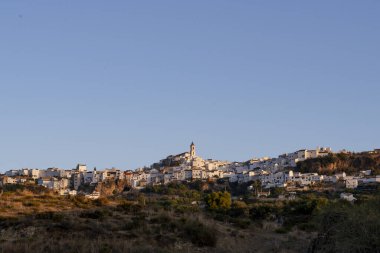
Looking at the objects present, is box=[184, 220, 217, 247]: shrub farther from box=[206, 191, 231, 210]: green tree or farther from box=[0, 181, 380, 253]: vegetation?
box=[206, 191, 231, 210]: green tree

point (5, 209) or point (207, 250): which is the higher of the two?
point (5, 209)

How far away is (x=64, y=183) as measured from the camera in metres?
126

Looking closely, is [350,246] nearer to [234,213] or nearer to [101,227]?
[101,227]

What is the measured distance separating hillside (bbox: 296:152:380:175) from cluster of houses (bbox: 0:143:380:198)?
6389mm

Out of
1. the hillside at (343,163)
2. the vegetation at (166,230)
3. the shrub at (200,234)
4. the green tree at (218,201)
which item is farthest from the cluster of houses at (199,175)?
the shrub at (200,234)

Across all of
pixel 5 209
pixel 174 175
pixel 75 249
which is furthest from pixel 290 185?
pixel 75 249

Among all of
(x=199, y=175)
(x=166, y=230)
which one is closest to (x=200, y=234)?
(x=166, y=230)

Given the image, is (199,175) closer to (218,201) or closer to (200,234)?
(218,201)

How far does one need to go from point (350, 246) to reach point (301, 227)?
18857 millimetres

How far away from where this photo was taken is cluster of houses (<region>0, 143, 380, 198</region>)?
102m

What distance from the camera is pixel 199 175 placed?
430 feet

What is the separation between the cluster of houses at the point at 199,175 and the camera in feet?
334

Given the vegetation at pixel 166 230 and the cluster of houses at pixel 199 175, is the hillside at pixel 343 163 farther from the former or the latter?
the vegetation at pixel 166 230

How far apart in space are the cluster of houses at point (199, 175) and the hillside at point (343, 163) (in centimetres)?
639
